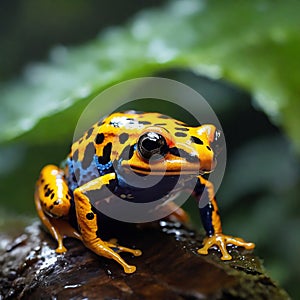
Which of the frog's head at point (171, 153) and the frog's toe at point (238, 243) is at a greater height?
the frog's head at point (171, 153)

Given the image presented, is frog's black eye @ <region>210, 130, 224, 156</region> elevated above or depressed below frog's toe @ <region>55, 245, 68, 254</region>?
above

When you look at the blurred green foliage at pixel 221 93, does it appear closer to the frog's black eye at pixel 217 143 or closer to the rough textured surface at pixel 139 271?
the rough textured surface at pixel 139 271

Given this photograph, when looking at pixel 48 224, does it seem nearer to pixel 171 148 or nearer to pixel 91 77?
pixel 171 148

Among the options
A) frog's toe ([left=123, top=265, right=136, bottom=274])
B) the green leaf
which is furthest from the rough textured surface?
the green leaf

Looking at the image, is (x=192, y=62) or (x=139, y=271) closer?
(x=139, y=271)

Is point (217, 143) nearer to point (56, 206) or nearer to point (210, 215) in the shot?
point (210, 215)

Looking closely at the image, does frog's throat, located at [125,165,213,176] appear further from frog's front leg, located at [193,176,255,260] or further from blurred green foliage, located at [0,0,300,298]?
blurred green foliage, located at [0,0,300,298]

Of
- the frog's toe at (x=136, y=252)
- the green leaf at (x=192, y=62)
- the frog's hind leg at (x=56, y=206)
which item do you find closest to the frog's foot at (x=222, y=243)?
the frog's toe at (x=136, y=252)

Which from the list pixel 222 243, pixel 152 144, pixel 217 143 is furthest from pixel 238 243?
pixel 152 144
